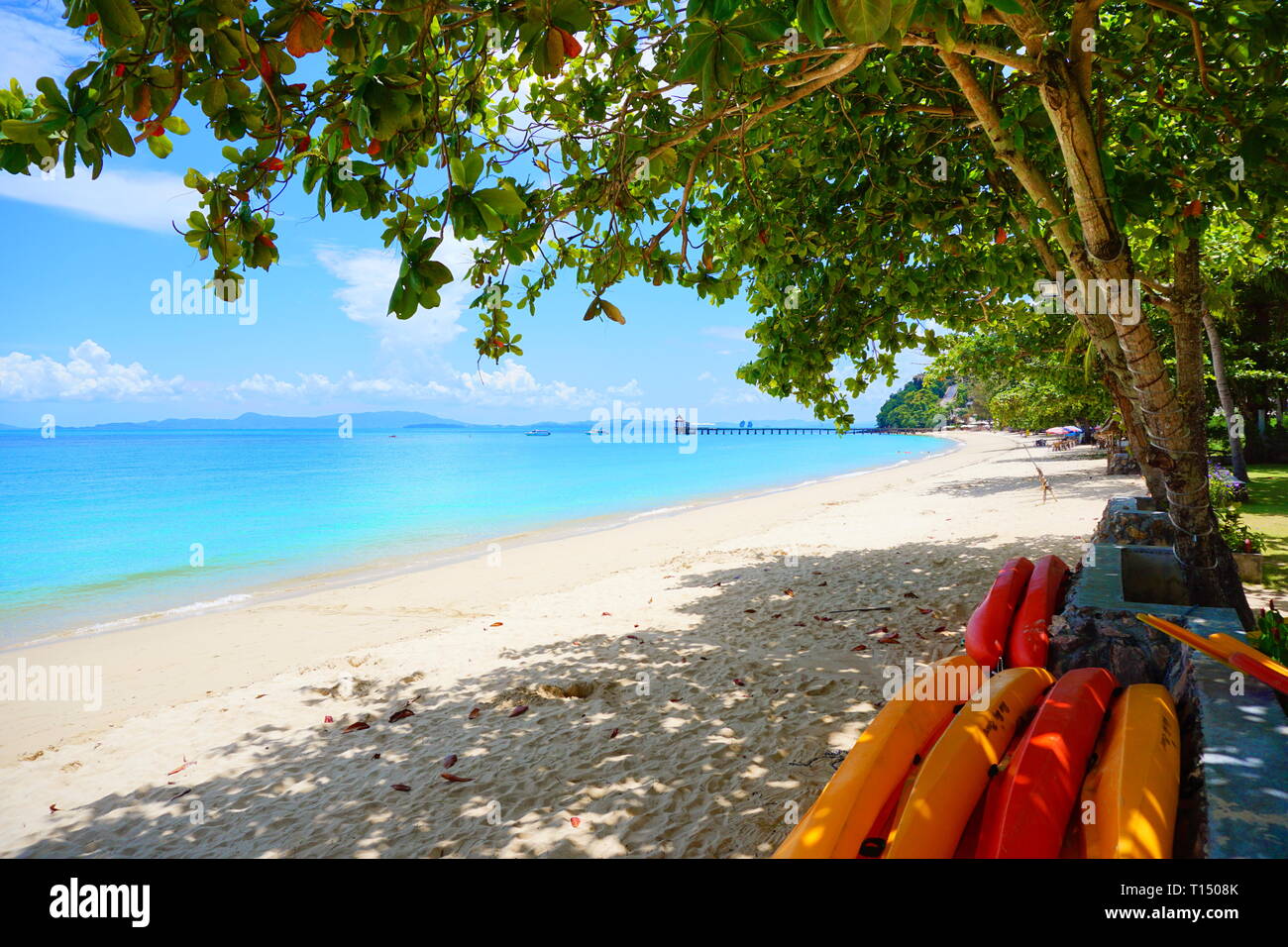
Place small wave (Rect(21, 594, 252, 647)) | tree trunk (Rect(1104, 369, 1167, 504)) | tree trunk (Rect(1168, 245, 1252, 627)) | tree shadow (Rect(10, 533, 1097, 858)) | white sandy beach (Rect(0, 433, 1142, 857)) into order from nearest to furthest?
tree shadow (Rect(10, 533, 1097, 858))
white sandy beach (Rect(0, 433, 1142, 857))
tree trunk (Rect(1168, 245, 1252, 627))
tree trunk (Rect(1104, 369, 1167, 504))
small wave (Rect(21, 594, 252, 647))

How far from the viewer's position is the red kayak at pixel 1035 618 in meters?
4.63

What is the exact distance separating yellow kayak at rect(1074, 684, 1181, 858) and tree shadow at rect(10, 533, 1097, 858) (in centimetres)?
159

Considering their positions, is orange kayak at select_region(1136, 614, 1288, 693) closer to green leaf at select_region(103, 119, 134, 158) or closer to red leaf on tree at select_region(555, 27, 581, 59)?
red leaf on tree at select_region(555, 27, 581, 59)

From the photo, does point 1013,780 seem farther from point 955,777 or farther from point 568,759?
point 568,759

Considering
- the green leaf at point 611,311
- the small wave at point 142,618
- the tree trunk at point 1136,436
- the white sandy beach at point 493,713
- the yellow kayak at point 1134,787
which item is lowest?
the small wave at point 142,618

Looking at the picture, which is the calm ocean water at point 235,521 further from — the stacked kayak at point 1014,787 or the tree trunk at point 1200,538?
the tree trunk at point 1200,538

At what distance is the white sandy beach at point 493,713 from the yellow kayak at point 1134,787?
5.30ft

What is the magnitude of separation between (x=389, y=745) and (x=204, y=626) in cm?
733

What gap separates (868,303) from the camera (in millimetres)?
7465

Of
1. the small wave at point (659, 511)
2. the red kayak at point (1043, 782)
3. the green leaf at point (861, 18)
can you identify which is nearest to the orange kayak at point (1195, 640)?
the red kayak at point (1043, 782)

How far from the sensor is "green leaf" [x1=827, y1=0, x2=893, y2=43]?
5.41ft

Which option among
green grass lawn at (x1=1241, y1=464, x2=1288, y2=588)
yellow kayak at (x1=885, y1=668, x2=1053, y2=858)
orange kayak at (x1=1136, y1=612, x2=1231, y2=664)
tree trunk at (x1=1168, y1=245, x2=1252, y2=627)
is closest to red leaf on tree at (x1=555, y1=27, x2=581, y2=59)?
yellow kayak at (x1=885, y1=668, x2=1053, y2=858)

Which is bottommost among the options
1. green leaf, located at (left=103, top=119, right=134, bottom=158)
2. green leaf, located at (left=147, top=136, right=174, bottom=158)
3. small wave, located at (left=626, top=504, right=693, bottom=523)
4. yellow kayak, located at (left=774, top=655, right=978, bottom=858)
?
small wave, located at (left=626, top=504, right=693, bottom=523)

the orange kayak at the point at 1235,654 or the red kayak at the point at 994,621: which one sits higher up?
the orange kayak at the point at 1235,654
